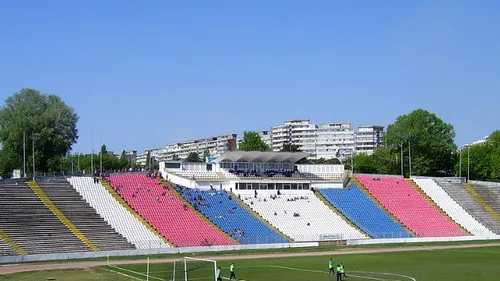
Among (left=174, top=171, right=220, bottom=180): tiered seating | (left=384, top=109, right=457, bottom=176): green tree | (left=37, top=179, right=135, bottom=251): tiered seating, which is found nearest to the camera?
(left=37, top=179, right=135, bottom=251): tiered seating

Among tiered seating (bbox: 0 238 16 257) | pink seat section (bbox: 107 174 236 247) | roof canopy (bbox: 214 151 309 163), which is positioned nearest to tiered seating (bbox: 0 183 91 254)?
tiered seating (bbox: 0 238 16 257)

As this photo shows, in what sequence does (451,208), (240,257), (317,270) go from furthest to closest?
(451,208)
(240,257)
(317,270)

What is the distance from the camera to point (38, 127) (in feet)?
340

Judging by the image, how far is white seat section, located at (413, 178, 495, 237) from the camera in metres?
89.8

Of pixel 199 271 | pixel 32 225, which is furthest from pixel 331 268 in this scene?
pixel 32 225

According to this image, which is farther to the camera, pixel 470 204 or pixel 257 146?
pixel 257 146

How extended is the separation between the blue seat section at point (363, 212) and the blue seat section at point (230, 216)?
12.4 metres

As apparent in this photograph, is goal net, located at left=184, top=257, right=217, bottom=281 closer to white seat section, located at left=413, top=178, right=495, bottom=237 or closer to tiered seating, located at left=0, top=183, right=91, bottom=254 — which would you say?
tiered seating, located at left=0, top=183, right=91, bottom=254

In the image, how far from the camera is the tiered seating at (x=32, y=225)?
217 feet

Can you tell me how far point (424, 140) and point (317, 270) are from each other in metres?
84.1

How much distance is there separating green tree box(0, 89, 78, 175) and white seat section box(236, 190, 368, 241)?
31.9m

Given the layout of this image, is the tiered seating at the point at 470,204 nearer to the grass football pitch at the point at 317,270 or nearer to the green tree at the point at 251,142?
the grass football pitch at the point at 317,270

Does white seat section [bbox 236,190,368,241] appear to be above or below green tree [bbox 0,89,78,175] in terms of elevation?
below

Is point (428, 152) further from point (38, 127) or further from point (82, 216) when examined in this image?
point (82, 216)
